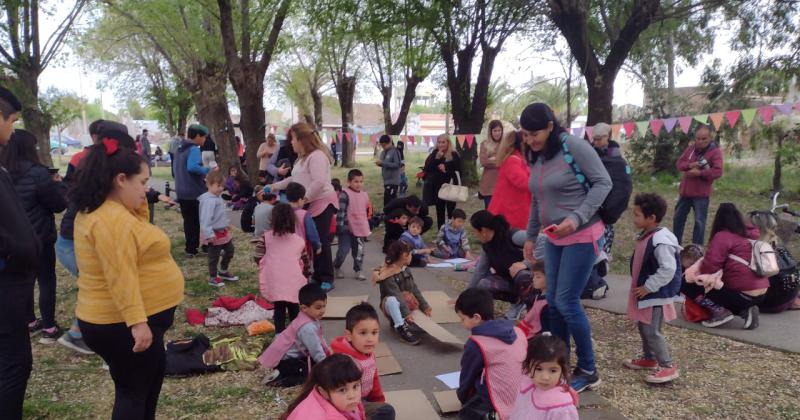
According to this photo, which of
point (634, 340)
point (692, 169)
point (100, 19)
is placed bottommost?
point (634, 340)

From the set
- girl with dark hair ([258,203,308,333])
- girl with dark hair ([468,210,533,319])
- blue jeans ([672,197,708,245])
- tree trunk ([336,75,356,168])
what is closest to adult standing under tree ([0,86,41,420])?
girl with dark hair ([258,203,308,333])

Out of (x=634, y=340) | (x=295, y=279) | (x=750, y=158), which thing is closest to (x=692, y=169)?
(x=634, y=340)

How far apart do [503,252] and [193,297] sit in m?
3.32

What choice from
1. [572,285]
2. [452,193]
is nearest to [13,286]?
[572,285]

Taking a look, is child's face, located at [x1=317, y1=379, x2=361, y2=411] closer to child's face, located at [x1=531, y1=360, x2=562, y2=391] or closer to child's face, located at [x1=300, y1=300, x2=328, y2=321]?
child's face, located at [x1=531, y1=360, x2=562, y2=391]

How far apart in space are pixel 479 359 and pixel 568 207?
111cm

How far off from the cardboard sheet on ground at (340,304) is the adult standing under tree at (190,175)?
2735 millimetres

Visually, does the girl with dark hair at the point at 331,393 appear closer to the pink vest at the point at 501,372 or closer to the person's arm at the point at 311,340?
the pink vest at the point at 501,372

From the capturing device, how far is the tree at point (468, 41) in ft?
43.3

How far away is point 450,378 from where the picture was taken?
4.00 meters

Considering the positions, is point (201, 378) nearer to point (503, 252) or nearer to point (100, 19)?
point (503, 252)

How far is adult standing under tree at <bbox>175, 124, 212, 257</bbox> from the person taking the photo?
736 cm

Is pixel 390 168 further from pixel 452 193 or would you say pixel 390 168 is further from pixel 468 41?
pixel 468 41

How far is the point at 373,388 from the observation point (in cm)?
333
